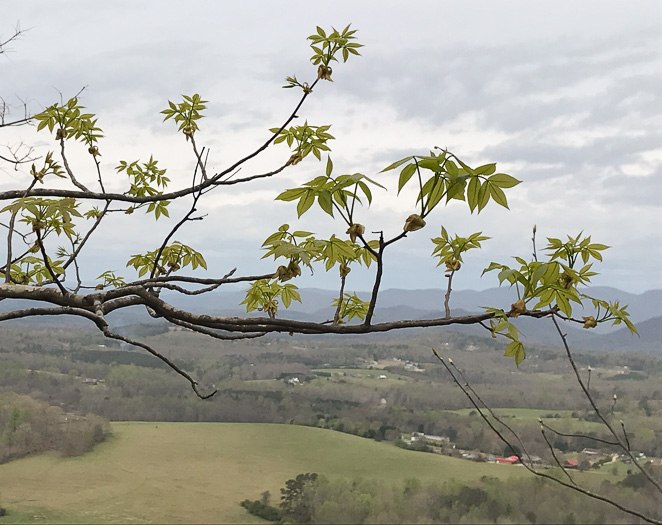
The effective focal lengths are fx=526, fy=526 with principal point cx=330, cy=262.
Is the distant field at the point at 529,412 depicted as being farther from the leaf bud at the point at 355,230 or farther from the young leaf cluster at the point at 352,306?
the leaf bud at the point at 355,230

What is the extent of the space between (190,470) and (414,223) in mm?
46844

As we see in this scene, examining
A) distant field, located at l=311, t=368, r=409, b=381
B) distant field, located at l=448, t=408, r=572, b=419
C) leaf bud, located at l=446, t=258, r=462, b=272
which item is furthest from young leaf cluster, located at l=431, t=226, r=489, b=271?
distant field, located at l=311, t=368, r=409, b=381

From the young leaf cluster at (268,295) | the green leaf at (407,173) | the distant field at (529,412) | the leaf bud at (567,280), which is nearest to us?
the green leaf at (407,173)

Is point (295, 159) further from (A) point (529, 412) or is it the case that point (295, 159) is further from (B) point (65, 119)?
(A) point (529, 412)

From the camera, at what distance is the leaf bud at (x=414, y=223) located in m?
1.21

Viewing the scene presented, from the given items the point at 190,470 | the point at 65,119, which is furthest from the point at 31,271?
the point at 190,470

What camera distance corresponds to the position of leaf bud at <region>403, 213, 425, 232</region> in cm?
121

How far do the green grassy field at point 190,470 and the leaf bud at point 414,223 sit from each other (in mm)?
40284

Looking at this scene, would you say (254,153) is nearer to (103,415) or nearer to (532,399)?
(103,415)

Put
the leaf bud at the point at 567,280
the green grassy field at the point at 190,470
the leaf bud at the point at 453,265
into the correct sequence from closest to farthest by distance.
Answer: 1. the leaf bud at the point at 567,280
2. the leaf bud at the point at 453,265
3. the green grassy field at the point at 190,470

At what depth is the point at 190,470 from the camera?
142ft

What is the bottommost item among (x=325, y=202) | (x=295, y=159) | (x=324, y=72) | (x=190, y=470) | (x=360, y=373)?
(x=190, y=470)

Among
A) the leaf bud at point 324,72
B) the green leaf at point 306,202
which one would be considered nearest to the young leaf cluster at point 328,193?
the green leaf at point 306,202

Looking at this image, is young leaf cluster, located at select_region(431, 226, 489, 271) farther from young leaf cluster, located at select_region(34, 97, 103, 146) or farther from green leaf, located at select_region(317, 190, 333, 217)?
young leaf cluster, located at select_region(34, 97, 103, 146)
